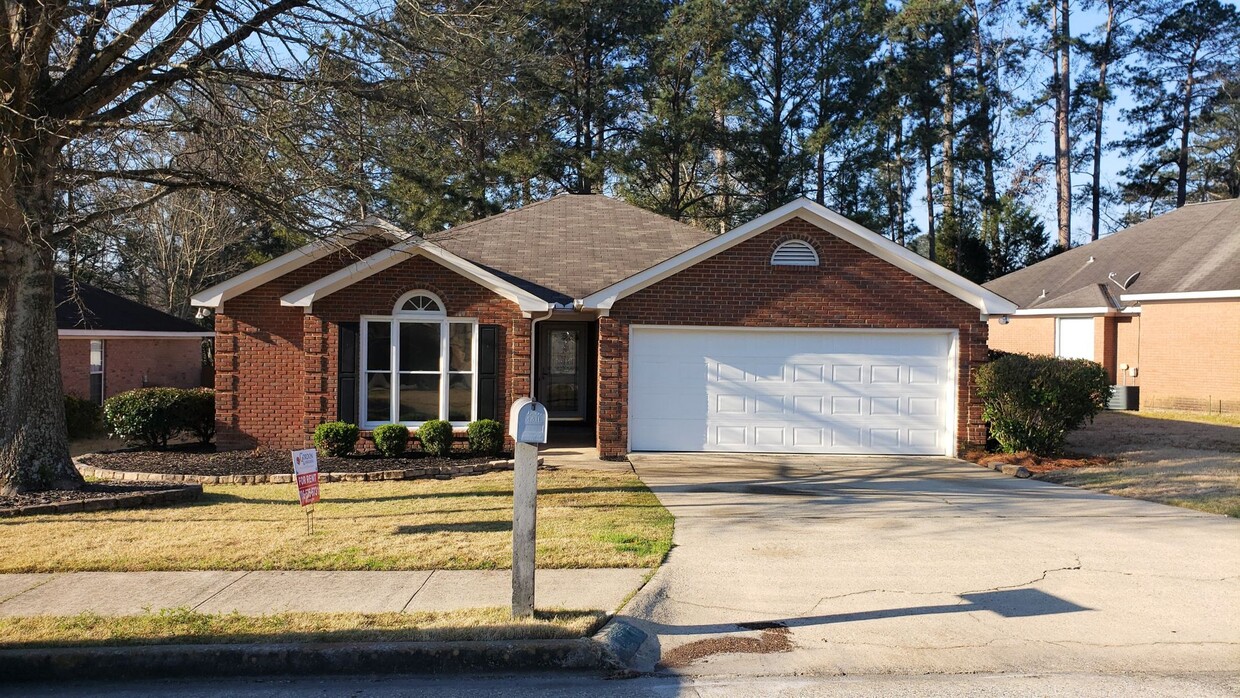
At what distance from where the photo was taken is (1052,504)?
454 inches

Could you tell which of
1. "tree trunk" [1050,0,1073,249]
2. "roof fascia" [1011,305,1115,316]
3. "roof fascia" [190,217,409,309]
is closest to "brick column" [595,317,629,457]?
"roof fascia" [190,217,409,309]

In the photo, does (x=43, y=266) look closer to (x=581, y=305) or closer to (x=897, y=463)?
(x=581, y=305)

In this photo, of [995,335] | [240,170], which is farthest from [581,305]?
[995,335]

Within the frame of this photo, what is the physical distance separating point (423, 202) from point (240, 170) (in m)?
16.7

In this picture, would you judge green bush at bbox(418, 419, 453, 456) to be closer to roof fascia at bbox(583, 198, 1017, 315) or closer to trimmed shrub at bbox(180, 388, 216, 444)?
roof fascia at bbox(583, 198, 1017, 315)

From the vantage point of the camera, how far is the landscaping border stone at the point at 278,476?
12.9m

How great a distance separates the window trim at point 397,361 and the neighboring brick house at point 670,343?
0.10ft

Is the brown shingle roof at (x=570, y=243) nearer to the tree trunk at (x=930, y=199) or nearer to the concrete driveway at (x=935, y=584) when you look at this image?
the concrete driveway at (x=935, y=584)

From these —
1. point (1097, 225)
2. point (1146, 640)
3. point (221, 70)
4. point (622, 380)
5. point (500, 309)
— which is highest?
point (1097, 225)

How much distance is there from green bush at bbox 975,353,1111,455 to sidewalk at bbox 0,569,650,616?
30.5 ft

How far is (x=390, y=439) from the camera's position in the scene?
1475 cm

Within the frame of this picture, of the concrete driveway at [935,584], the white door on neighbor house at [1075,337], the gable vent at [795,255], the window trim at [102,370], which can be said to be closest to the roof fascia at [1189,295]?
the white door on neighbor house at [1075,337]

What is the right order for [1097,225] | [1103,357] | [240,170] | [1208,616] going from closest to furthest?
[1208,616] → [240,170] → [1103,357] → [1097,225]

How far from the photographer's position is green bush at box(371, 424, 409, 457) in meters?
14.8
